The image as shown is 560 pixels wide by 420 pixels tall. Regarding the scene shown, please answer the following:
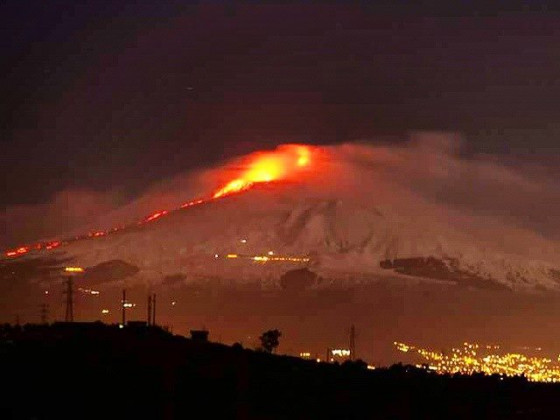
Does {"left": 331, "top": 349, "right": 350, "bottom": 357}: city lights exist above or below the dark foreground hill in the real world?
above

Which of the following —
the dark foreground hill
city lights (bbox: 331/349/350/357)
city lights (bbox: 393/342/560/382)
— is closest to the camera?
the dark foreground hill

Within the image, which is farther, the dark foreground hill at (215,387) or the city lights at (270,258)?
the city lights at (270,258)

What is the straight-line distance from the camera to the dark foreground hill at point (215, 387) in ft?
72.7

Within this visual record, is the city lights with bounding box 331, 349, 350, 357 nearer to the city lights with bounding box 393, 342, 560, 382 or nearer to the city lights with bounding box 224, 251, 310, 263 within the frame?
the city lights with bounding box 393, 342, 560, 382

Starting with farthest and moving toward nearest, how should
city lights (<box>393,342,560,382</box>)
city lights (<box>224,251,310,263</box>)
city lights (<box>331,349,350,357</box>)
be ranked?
city lights (<box>224,251,310,263</box>) < city lights (<box>331,349,350,357</box>) < city lights (<box>393,342,560,382</box>)

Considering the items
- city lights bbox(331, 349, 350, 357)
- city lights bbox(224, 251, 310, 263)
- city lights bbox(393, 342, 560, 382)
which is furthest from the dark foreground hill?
city lights bbox(224, 251, 310, 263)

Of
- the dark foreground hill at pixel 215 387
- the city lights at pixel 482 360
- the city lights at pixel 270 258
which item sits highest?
the city lights at pixel 270 258

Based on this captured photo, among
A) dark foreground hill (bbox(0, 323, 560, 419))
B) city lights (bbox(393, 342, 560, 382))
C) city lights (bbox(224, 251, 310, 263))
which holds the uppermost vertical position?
city lights (bbox(224, 251, 310, 263))

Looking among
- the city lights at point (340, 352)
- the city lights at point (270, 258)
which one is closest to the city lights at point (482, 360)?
the city lights at point (340, 352)

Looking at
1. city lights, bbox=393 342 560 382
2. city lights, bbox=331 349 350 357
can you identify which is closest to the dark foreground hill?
city lights, bbox=393 342 560 382

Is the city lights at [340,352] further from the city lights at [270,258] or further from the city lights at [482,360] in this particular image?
the city lights at [270,258]

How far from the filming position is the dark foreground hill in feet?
72.7

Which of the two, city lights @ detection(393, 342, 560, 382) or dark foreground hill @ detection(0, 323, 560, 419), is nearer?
dark foreground hill @ detection(0, 323, 560, 419)

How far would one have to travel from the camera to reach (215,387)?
23531 millimetres
